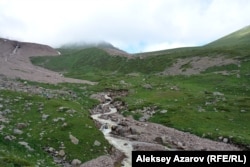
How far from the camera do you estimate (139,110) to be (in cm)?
7062

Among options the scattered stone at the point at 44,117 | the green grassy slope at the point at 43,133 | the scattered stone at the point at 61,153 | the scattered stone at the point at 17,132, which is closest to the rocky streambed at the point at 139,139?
the green grassy slope at the point at 43,133

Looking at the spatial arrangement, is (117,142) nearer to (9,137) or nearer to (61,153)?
(61,153)

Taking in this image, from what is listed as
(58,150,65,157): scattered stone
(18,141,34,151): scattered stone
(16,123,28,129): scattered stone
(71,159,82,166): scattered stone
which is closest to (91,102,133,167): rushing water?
(71,159,82,166): scattered stone

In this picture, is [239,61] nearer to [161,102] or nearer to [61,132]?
[161,102]

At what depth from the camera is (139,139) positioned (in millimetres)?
52406

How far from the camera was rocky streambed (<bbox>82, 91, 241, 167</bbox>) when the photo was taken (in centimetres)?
4651

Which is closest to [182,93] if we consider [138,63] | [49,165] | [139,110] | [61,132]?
[139,110]

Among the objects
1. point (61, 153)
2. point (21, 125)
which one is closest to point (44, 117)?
point (21, 125)

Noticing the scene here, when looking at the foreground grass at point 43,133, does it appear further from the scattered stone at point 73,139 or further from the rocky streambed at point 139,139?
the rocky streambed at point 139,139

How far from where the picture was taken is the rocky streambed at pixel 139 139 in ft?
153

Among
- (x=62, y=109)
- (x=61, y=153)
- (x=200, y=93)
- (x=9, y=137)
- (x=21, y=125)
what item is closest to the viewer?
(x=61, y=153)

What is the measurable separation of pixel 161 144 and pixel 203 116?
52.4 feet

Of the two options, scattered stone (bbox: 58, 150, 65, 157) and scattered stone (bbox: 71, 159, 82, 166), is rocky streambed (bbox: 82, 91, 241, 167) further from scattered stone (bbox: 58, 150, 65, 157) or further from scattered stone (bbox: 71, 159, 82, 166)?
scattered stone (bbox: 58, 150, 65, 157)

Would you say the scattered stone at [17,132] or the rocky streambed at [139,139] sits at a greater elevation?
the scattered stone at [17,132]
